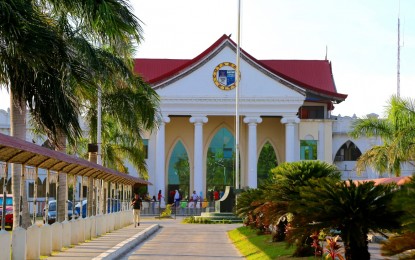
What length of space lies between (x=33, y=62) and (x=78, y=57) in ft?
10.0

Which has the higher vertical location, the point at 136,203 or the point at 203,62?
the point at 203,62

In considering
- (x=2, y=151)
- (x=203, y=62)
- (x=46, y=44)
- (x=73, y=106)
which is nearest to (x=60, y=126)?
(x=73, y=106)

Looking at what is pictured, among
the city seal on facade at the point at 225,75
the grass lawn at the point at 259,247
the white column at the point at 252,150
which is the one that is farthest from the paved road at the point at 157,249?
the white column at the point at 252,150


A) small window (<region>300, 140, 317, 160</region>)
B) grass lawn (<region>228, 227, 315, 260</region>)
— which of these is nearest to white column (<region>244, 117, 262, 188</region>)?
small window (<region>300, 140, 317, 160</region>)

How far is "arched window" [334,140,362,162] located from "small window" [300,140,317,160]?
2971 mm

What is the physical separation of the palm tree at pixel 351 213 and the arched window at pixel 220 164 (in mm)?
60437

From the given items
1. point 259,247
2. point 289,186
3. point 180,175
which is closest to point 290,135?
point 180,175

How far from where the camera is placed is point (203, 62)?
238 ft

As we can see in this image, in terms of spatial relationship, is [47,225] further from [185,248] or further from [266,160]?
[266,160]

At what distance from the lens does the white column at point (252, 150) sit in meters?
73.2

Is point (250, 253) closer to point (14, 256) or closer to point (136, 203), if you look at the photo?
point (14, 256)

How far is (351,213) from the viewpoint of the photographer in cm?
1552

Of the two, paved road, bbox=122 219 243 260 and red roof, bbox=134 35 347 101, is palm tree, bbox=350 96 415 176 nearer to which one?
paved road, bbox=122 219 243 260

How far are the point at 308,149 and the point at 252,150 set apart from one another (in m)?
5.47
